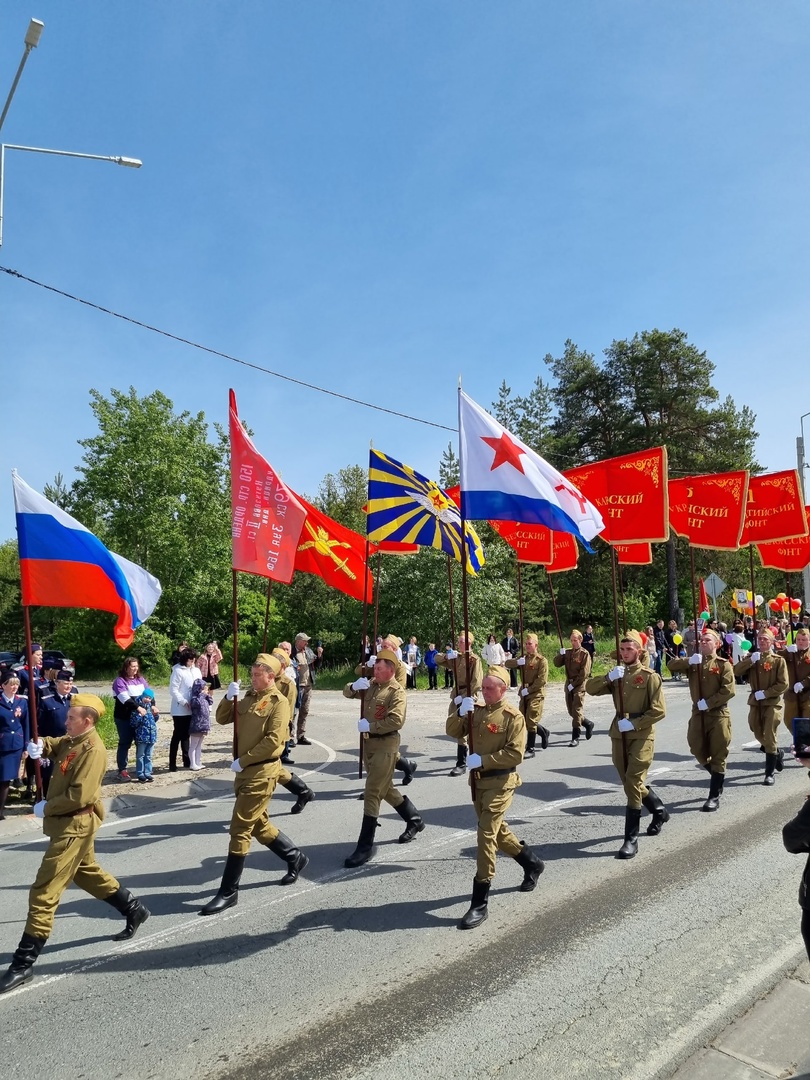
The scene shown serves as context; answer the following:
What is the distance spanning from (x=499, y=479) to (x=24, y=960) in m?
5.65

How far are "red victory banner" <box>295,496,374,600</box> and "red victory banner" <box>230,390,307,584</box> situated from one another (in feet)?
8.69

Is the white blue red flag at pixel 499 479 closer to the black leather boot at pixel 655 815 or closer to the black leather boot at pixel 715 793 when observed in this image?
the black leather boot at pixel 655 815

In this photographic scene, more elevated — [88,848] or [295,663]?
[295,663]

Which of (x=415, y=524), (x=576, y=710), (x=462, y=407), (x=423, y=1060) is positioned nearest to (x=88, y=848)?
(x=423, y=1060)

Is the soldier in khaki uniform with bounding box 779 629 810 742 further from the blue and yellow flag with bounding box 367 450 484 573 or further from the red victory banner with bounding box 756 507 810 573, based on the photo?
the red victory banner with bounding box 756 507 810 573

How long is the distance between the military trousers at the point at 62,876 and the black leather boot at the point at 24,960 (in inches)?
1.9

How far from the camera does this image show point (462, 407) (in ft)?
26.0

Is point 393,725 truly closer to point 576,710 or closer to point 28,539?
point 28,539

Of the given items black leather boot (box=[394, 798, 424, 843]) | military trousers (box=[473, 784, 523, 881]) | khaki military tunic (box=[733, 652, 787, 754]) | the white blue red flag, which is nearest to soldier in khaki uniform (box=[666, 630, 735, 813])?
khaki military tunic (box=[733, 652, 787, 754])

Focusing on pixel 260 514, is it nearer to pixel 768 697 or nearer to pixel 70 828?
pixel 70 828

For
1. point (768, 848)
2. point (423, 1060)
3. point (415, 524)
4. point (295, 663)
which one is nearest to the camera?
point (423, 1060)

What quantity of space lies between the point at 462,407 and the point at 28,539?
14.9ft

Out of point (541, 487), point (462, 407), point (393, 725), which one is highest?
point (462, 407)

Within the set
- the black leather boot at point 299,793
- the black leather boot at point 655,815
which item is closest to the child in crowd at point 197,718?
the black leather boot at point 299,793
